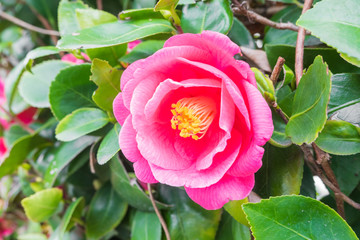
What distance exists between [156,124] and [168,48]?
0.11 meters

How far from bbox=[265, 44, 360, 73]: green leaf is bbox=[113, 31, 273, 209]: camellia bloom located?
155 millimetres

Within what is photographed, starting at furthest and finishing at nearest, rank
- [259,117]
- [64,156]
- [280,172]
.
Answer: [64,156] → [280,172] → [259,117]

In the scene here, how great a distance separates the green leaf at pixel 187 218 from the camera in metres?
0.65

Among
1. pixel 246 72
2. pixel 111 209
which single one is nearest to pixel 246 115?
pixel 246 72

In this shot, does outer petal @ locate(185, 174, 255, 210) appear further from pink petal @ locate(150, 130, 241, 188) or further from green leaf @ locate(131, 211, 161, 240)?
green leaf @ locate(131, 211, 161, 240)

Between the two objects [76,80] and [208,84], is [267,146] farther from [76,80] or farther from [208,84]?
[76,80]

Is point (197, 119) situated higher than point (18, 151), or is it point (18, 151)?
point (197, 119)

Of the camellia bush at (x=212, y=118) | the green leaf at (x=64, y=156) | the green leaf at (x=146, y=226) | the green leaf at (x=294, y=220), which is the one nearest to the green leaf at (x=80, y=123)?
the camellia bush at (x=212, y=118)

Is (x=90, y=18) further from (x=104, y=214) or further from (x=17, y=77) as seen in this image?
(x=104, y=214)

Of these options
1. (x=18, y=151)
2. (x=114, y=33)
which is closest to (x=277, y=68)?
(x=114, y=33)

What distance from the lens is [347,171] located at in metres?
0.59

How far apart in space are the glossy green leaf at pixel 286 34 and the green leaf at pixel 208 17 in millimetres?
135

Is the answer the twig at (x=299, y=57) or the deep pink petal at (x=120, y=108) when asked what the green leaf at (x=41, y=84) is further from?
the twig at (x=299, y=57)

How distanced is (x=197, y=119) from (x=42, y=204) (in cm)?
47
